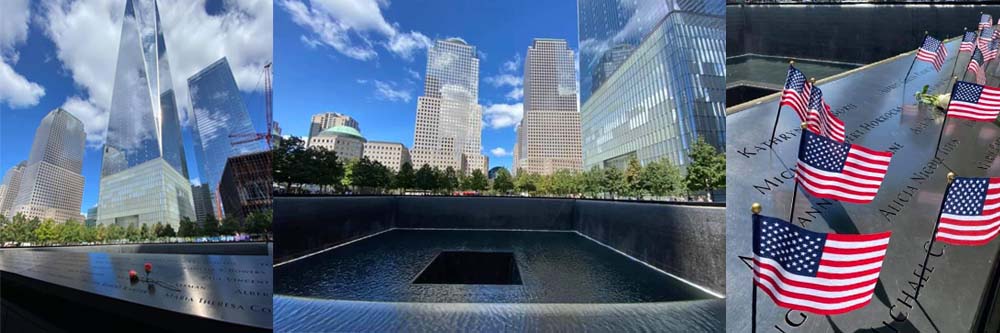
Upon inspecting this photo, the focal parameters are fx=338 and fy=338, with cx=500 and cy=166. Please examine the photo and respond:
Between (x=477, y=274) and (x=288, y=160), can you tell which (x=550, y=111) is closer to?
(x=477, y=274)

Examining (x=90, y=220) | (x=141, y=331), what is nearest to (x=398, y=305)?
(x=141, y=331)

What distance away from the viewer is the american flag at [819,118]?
265 cm

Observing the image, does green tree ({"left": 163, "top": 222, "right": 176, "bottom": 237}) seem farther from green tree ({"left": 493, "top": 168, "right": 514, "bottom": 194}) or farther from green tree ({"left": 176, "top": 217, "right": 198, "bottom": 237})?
green tree ({"left": 493, "top": 168, "right": 514, "bottom": 194})

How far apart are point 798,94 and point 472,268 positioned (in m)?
8.01

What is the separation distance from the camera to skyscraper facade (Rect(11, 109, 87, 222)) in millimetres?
4969

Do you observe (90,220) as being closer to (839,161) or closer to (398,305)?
(398,305)

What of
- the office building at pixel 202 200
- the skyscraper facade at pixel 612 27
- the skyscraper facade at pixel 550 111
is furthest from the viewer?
the skyscraper facade at pixel 550 111

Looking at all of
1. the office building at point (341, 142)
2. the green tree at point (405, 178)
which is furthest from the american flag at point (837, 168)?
the green tree at point (405, 178)

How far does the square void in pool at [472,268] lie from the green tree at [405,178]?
10.1 metres

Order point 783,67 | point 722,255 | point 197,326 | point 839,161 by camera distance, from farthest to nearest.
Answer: point 722,255, point 783,67, point 197,326, point 839,161

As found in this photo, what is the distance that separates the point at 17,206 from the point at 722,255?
34.6 feet

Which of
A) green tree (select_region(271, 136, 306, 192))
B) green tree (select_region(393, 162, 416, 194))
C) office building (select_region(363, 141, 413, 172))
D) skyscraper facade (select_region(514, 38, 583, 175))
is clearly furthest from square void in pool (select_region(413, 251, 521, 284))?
green tree (select_region(393, 162, 416, 194))

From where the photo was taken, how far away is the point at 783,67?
3898 millimetres

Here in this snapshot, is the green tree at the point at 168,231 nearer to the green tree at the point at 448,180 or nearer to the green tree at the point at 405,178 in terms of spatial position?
the green tree at the point at 405,178
